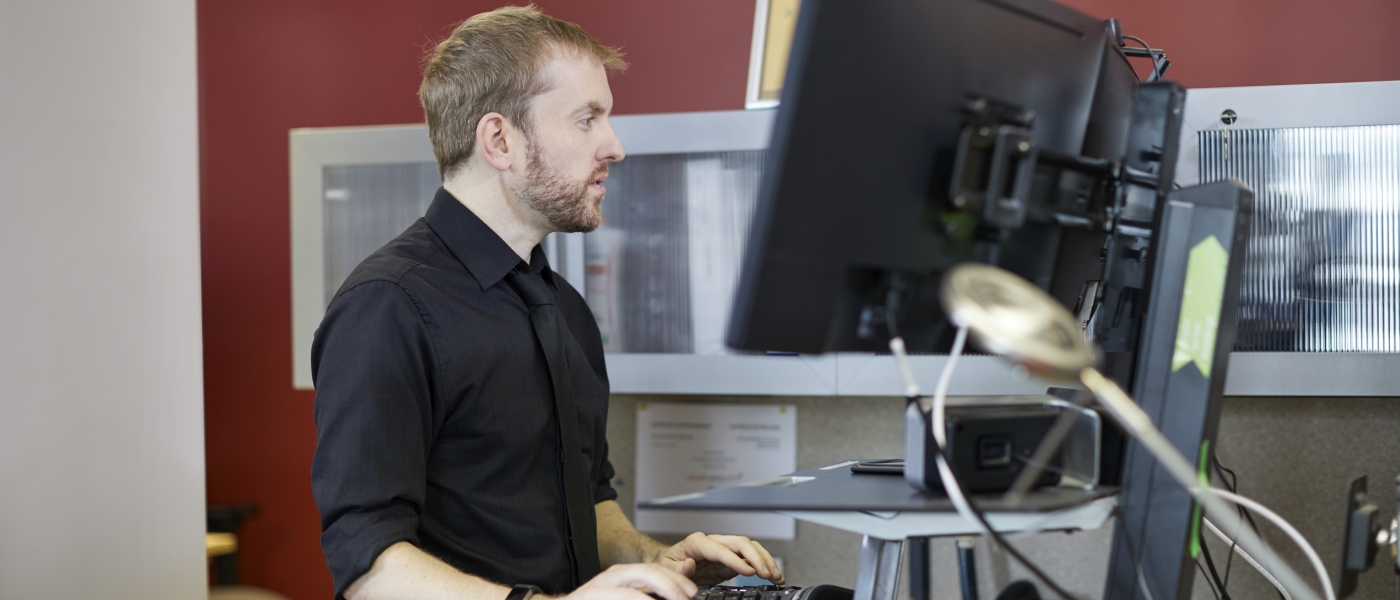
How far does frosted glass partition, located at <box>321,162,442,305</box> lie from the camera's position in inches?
63.8

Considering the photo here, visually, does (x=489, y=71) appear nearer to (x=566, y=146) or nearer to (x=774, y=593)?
(x=566, y=146)

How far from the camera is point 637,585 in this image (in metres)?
0.84

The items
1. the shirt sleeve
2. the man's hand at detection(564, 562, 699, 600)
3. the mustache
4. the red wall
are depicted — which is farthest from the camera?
the red wall

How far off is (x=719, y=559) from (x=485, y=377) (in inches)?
13.5

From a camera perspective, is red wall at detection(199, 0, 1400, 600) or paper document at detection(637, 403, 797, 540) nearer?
paper document at detection(637, 403, 797, 540)

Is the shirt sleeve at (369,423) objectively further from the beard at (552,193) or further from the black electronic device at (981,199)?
the black electronic device at (981,199)

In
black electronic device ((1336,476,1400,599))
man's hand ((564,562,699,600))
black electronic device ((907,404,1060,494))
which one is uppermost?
black electronic device ((907,404,1060,494))

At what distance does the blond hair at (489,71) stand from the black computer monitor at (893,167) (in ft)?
2.14

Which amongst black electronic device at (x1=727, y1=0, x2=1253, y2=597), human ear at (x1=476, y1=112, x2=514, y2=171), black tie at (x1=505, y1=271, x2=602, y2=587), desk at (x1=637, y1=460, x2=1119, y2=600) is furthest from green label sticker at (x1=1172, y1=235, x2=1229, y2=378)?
human ear at (x1=476, y1=112, x2=514, y2=171)

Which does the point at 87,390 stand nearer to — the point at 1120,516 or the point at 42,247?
the point at 42,247

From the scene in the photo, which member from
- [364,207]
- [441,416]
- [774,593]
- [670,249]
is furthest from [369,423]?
[364,207]

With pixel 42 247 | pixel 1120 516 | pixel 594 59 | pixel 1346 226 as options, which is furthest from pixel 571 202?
pixel 1346 226

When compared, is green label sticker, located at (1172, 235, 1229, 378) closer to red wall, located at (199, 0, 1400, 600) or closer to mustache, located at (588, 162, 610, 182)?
mustache, located at (588, 162, 610, 182)

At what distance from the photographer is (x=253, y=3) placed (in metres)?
1.96
